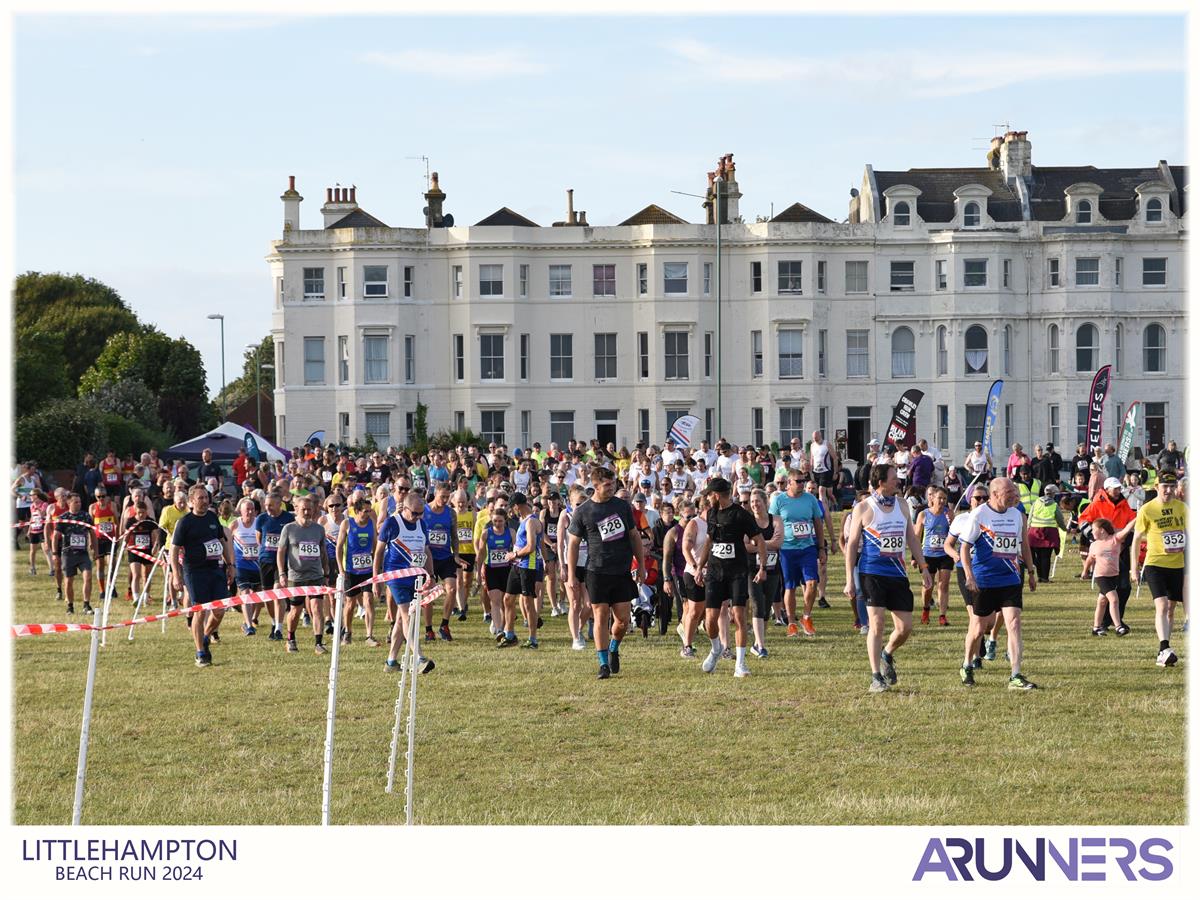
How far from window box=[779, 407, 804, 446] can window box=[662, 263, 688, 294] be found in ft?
20.1

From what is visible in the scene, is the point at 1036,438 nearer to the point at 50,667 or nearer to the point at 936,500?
the point at 936,500

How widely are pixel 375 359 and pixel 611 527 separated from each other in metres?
50.8

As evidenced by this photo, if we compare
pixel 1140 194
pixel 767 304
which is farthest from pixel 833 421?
pixel 1140 194

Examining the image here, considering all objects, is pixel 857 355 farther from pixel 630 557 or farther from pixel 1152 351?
pixel 630 557

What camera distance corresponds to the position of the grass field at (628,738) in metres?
10.5

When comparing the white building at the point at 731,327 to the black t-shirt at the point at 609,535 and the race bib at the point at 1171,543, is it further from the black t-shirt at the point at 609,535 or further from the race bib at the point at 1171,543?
the black t-shirt at the point at 609,535

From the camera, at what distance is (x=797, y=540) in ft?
62.7

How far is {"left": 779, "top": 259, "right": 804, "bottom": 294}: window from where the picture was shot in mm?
65375

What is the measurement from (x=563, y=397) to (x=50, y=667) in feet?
159

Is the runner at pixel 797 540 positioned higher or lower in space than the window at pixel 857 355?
lower

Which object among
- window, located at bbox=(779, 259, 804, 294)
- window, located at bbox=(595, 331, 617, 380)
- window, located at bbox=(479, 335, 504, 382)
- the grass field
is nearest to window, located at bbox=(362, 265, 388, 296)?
window, located at bbox=(479, 335, 504, 382)

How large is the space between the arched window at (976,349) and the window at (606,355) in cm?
1364
